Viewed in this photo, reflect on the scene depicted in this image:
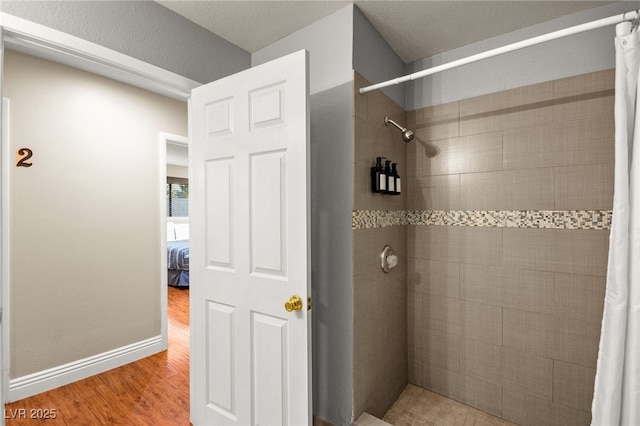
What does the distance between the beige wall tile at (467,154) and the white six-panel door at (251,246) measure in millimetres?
1185

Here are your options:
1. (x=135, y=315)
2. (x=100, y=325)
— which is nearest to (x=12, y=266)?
(x=100, y=325)

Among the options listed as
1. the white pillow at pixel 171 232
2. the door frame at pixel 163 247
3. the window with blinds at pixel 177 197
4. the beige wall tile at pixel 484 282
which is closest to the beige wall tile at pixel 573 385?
the beige wall tile at pixel 484 282

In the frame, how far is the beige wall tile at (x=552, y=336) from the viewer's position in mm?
1751

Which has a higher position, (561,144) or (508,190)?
(561,144)

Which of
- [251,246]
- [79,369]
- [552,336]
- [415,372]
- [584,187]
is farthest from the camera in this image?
[79,369]

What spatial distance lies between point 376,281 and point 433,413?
0.95 meters

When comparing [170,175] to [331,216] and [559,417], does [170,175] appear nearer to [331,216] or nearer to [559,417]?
[331,216]

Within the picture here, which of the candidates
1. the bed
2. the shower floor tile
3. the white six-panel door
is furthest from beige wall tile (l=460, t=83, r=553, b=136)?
the bed

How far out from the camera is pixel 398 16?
181 cm

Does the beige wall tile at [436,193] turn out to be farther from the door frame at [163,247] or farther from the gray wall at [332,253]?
the door frame at [163,247]

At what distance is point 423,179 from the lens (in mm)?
2285

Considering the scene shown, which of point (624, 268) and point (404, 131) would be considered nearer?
point (624, 268)

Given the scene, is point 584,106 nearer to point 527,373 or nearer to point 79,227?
point 527,373

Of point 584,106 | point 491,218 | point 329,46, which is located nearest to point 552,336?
point 491,218
